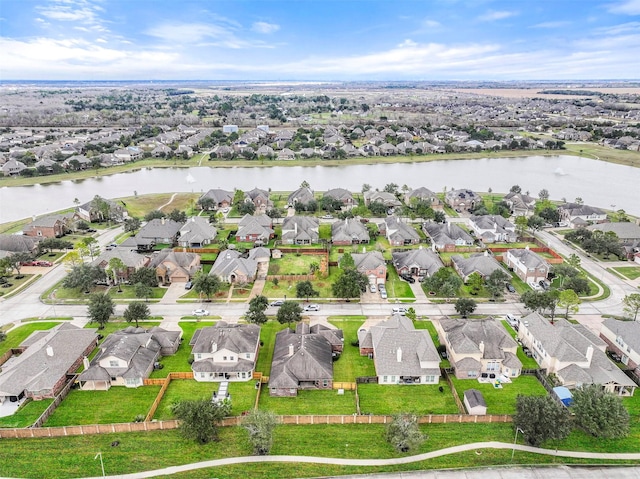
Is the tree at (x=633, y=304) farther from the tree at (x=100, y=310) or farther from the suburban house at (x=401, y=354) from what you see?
the tree at (x=100, y=310)

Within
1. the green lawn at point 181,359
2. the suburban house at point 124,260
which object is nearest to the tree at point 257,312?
the green lawn at point 181,359

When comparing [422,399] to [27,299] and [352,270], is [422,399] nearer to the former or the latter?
[352,270]

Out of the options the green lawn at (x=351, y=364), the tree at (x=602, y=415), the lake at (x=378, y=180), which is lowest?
the lake at (x=378, y=180)

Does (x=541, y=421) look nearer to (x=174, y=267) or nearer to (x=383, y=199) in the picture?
(x=174, y=267)

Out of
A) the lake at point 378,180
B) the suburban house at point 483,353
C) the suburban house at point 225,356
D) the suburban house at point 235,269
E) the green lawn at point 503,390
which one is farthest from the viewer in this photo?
the lake at point 378,180

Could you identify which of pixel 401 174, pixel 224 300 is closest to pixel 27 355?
pixel 224 300

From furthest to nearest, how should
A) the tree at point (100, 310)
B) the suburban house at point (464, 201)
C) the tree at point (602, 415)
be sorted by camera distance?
the suburban house at point (464, 201) → the tree at point (100, 310) → the tree at point (602, 415)

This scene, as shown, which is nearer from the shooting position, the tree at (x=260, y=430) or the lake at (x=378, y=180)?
the tree at (x=260, y=430)
